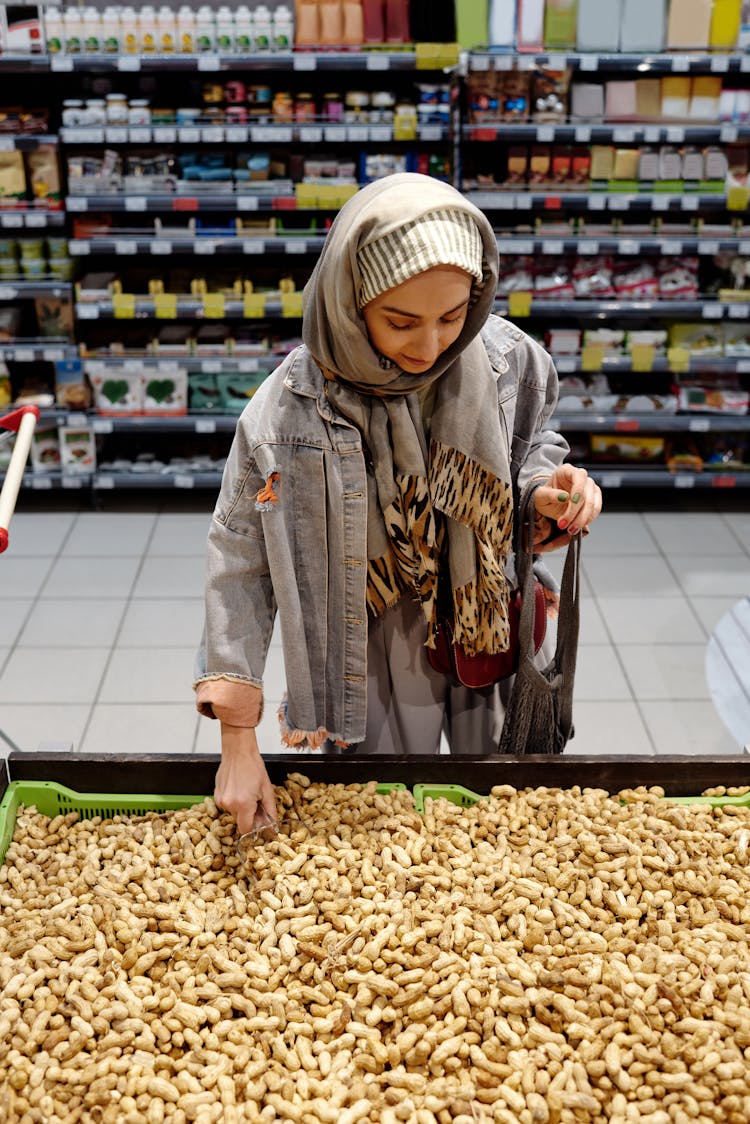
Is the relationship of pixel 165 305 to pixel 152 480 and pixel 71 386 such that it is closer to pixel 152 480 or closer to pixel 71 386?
pixel 71 386

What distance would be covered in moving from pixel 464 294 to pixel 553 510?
45 centimetres

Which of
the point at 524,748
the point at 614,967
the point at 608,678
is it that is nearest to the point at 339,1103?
the point at 614,967

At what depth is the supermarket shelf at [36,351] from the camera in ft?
16.8

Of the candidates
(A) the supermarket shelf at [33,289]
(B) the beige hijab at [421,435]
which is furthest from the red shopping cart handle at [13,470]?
(A) the supermarket shelf at [33,289]

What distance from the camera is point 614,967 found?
5.27ft

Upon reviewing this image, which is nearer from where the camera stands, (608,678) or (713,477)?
(608,678)

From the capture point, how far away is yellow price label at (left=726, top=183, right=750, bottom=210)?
194 inches

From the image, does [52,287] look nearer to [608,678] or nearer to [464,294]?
[608,678]

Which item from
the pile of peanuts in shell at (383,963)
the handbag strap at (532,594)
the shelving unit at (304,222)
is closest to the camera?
the pile of peanuts in shell at (383,963)

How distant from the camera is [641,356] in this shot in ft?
17.2

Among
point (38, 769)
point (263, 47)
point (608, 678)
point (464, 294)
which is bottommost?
point (608, 678)

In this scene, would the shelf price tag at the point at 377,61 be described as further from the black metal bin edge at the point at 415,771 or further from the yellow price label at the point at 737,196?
the black metal bin edge at the point at 415,771

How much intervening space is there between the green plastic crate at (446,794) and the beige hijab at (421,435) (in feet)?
0.84

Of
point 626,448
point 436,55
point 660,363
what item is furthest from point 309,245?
point 626,448
